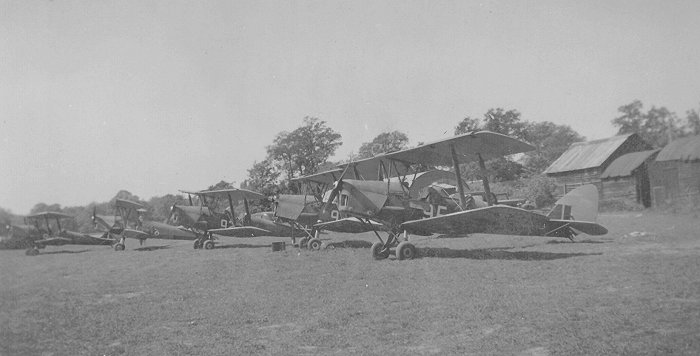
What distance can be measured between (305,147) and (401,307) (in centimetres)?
1432

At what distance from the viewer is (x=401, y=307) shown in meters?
5.01

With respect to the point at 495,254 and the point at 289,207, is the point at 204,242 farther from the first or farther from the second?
the point at 495,254

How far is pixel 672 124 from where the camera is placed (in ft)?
15.9

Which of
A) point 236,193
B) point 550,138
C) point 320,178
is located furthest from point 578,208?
point 550,138

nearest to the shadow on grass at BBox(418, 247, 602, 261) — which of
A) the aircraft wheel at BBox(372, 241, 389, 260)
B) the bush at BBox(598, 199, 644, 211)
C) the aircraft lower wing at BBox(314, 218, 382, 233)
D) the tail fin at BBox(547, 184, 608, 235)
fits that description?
the aircraft wheel at BBox(372, 241, 389, 260)

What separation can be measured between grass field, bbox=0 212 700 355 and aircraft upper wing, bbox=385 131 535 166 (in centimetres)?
231

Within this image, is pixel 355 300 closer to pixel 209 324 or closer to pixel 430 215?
pixel 209 324

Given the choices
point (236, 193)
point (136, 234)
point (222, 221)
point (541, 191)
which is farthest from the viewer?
point (541, 191)

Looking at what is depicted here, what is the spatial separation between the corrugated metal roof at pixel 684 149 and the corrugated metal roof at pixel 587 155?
16.3 meters

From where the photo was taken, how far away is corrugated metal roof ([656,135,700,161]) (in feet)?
16.3

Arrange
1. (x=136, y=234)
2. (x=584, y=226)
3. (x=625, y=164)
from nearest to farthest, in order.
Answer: (x=584, y=226) → (x=625, y=164) → (x=136, y=234)

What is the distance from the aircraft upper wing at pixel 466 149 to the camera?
27.3ft

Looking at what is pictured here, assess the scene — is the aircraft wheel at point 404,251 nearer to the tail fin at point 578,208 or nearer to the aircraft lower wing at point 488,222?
the aircraft lower wing at point 488,222

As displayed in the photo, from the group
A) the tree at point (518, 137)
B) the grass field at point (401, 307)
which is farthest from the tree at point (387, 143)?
the grass field at point (401, 307)
